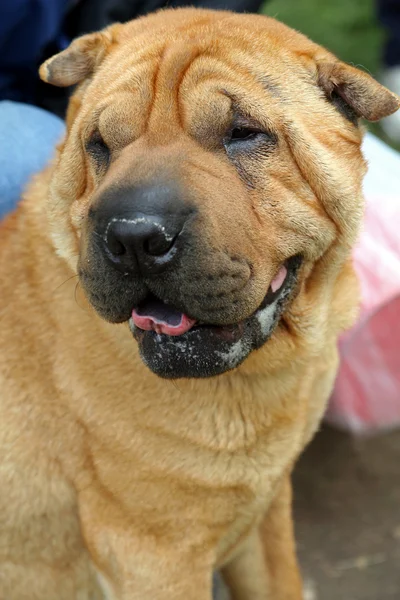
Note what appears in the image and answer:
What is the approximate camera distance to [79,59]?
2320 millimetres

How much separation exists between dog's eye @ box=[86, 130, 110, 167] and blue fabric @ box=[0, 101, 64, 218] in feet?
2.37

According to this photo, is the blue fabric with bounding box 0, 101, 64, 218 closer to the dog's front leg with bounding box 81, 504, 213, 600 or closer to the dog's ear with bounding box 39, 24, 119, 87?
the dog's ear with bounding box 39, 24, 119, 87

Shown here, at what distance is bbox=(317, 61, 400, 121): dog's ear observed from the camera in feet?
6.97

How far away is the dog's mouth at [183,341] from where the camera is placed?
200cm

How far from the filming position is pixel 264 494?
2.38 m

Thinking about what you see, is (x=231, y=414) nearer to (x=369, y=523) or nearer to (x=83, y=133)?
(x=83, y=133)

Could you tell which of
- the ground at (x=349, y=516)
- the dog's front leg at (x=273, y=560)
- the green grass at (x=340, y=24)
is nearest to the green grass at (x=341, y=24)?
the green grass at (x=340, y=24)

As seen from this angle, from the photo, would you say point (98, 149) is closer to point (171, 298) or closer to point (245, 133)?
point (245, 133)

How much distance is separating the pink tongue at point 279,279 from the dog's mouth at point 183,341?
71 mm

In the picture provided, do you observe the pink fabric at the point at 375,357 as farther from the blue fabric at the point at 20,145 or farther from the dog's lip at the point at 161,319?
the dog's lip at the point at 161,319

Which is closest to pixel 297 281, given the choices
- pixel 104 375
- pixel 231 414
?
pixel 231 414

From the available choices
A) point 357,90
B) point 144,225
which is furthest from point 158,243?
point 357,90

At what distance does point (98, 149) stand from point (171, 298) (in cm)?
49

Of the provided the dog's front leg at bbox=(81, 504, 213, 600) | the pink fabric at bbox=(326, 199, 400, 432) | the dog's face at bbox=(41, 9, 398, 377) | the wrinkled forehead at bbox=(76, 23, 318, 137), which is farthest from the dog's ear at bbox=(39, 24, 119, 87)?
the pink fabric at bbox=(326, 199, 400, 432)
